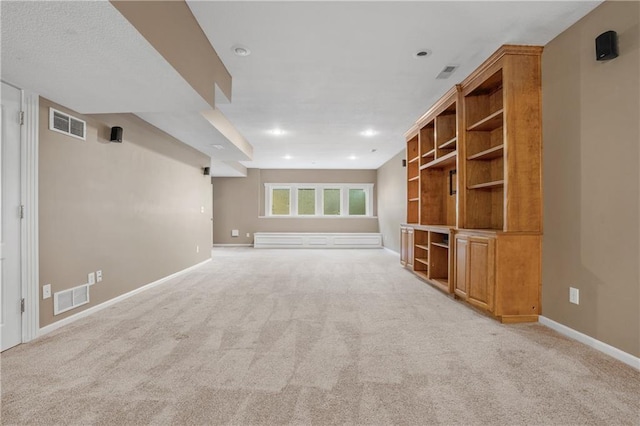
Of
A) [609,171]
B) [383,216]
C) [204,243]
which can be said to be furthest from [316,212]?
[609,171]

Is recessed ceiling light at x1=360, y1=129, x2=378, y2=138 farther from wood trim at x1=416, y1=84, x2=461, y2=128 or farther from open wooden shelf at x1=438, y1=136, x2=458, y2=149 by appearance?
open wooden shelf at x1=438, y1=136, x2=458, y2=149

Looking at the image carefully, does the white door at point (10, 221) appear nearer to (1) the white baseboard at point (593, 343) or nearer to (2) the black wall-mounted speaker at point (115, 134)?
(2) the black wall-mounted speaker at point (115, 134)

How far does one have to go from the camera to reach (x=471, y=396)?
5.82 ft

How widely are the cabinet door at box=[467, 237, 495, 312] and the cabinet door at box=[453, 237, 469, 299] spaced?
7 centimetres

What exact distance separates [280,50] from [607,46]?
2610 millimetres

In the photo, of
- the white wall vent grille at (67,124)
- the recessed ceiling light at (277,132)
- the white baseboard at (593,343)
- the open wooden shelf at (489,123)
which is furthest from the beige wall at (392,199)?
the white wall vent grille at (67,124)

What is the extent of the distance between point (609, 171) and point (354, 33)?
2.29m

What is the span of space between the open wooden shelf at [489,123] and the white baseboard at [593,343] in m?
2.05

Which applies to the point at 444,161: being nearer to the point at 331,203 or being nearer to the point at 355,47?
the point at 355,47

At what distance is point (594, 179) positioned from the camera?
8.00 ft

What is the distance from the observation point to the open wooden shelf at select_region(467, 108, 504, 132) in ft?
10.8

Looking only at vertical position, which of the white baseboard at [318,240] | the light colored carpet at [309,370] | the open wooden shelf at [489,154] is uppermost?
the open wooden shelf at [489,154]

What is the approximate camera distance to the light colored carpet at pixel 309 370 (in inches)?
64.4

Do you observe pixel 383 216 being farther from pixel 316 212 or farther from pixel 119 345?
pixel 119 345
